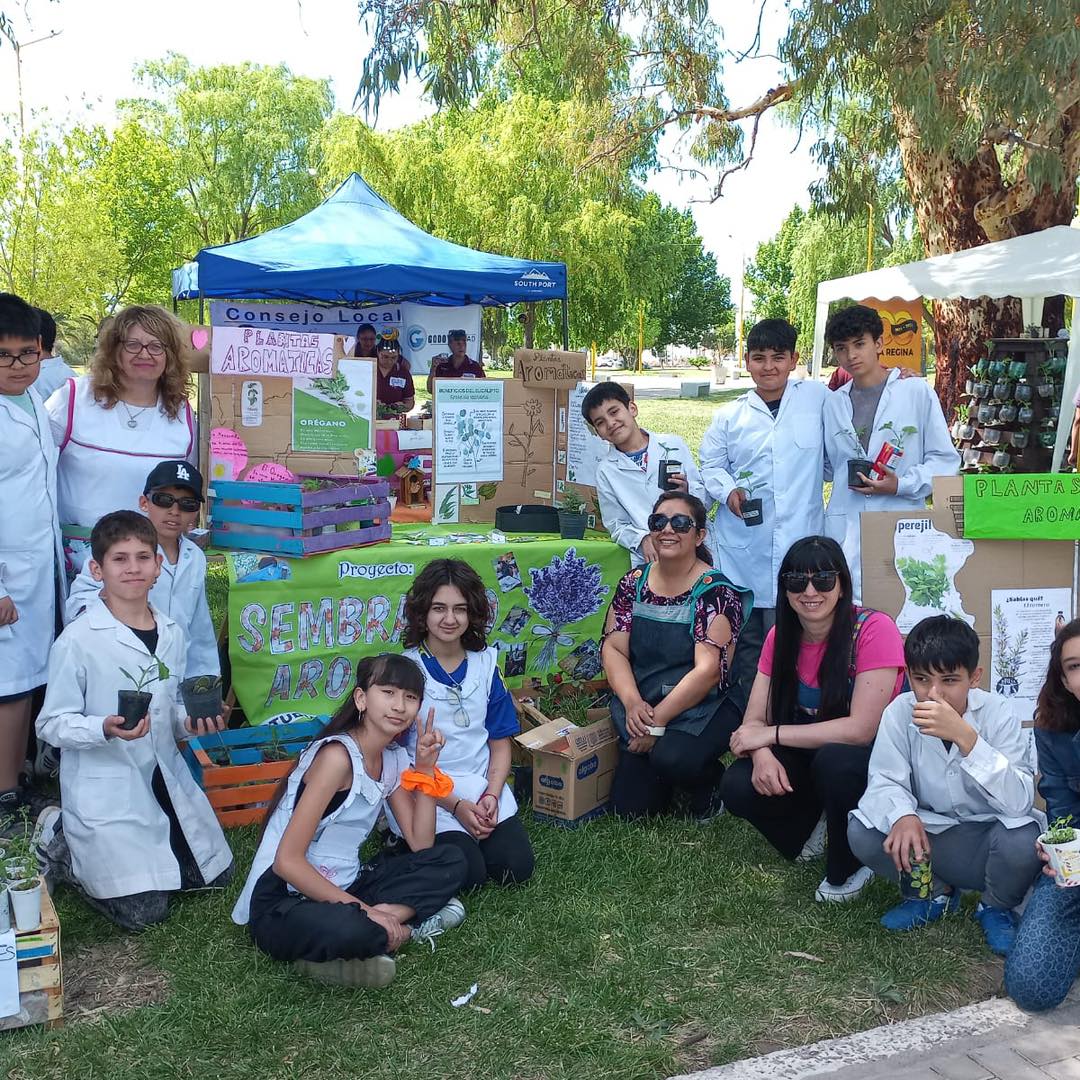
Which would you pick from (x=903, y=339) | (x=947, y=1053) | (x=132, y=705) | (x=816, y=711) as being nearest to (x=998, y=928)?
(x=947, y=1053)

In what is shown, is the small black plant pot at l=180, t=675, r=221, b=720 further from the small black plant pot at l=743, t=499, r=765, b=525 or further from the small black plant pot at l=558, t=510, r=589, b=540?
the small black plant pot at l=743, t=499, r=765, b=525

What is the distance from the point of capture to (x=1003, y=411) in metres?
12.5

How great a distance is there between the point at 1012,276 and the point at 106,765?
10.0 m

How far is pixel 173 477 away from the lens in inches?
155

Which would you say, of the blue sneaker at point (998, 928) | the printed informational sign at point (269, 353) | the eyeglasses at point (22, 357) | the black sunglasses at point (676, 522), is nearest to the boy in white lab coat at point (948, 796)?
the blue sneaker at point (998, 928)

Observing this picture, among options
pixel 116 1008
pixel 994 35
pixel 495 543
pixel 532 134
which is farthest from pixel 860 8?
pixel 532 134

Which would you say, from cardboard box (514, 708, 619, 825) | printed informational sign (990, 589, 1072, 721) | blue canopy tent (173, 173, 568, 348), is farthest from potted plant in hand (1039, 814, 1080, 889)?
blue canopy tent (173, 173, 568, 348)

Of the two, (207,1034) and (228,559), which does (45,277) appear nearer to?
(228,559)

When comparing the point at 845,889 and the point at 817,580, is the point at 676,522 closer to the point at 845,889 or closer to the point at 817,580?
the point at 817,580

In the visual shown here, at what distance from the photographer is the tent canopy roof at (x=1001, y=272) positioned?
10.6 m

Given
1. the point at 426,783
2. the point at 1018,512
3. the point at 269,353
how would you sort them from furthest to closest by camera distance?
1. the point at 269,353
2. the point at 1018,512
3. the point at 426,783

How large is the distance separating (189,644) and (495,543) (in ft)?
4.68

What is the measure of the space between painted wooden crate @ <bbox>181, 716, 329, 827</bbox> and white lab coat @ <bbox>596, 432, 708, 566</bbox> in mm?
1636

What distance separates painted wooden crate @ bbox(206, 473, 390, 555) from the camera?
14.6 feet
